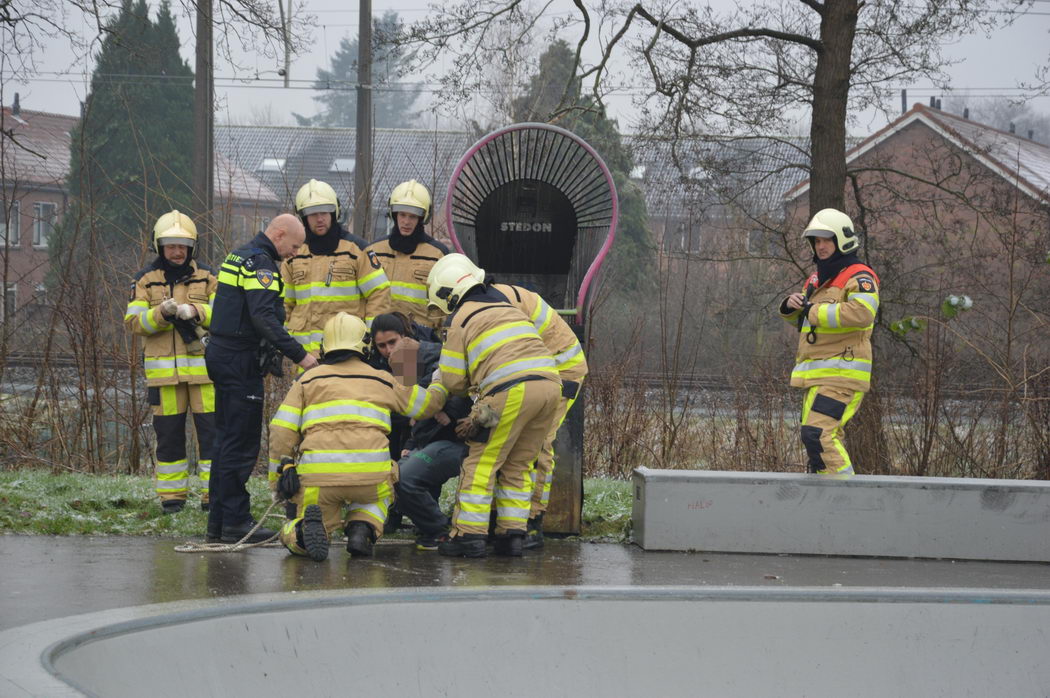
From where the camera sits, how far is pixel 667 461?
11.2m

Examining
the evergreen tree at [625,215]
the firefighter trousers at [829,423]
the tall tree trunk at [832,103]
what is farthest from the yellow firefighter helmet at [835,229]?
the evergreen tree at [625,215]

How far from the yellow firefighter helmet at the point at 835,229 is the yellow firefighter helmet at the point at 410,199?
8.24 ft

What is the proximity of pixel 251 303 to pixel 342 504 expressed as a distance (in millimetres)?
1291

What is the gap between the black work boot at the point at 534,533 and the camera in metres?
6.93

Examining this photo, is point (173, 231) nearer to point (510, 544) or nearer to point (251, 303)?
point (251, 303)

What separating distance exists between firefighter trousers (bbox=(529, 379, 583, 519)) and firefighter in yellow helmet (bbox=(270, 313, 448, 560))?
0.82 meters

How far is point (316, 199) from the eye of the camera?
7203 millimetres

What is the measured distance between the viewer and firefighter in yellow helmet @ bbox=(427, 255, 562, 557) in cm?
630

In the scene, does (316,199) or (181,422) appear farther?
(181,422)

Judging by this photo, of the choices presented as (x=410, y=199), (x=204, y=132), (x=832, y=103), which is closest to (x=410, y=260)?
(x=410, y=199)

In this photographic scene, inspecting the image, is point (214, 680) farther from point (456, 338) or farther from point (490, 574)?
point (456, 338)

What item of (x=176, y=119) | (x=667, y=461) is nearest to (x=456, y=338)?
(x=667, y=461)

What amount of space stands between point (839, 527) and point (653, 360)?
39.7ft

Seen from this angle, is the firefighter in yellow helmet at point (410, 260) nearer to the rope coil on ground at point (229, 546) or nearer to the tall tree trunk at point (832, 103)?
the rope coil on ground at point (229, 546)
